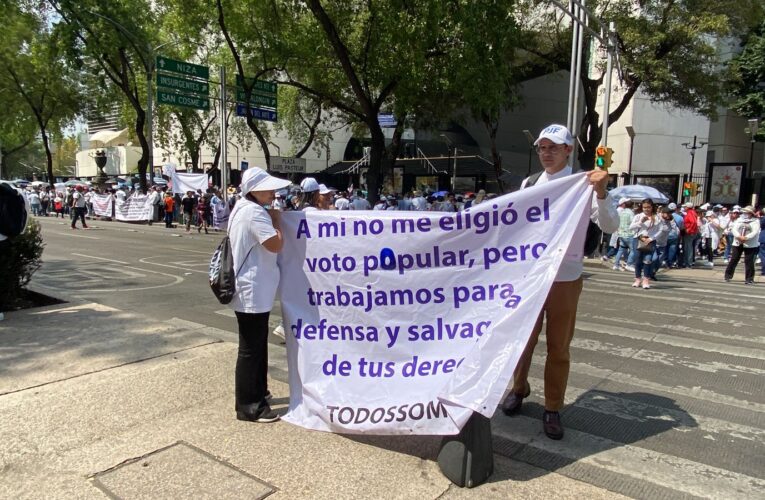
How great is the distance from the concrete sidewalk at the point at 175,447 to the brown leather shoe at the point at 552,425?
32 centimetres

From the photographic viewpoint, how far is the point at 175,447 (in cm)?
329

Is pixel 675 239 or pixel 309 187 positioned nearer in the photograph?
pixel 309 187

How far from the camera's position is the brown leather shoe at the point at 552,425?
3.54 metres

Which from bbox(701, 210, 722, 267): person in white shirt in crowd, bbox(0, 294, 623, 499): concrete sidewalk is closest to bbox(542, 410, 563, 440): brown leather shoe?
bbox(0, 294, 623, 499): concrete sidewalk

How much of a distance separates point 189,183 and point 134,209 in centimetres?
408

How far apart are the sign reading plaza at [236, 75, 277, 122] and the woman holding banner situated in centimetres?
1946

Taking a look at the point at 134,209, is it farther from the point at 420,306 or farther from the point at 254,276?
the point at 420,306

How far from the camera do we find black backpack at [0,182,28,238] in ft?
18.1

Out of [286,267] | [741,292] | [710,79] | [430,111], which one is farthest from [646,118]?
[286,267]

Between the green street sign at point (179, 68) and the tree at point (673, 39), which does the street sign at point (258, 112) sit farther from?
the tree at point (673, 39)

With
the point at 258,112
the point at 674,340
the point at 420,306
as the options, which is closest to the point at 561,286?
the point at 420,306

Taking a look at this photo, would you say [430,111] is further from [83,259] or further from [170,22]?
[83,259]

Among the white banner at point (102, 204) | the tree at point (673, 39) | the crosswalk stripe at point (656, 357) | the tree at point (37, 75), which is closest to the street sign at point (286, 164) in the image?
the white banner at point (102, 204)

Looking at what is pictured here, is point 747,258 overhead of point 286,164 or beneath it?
beneath
